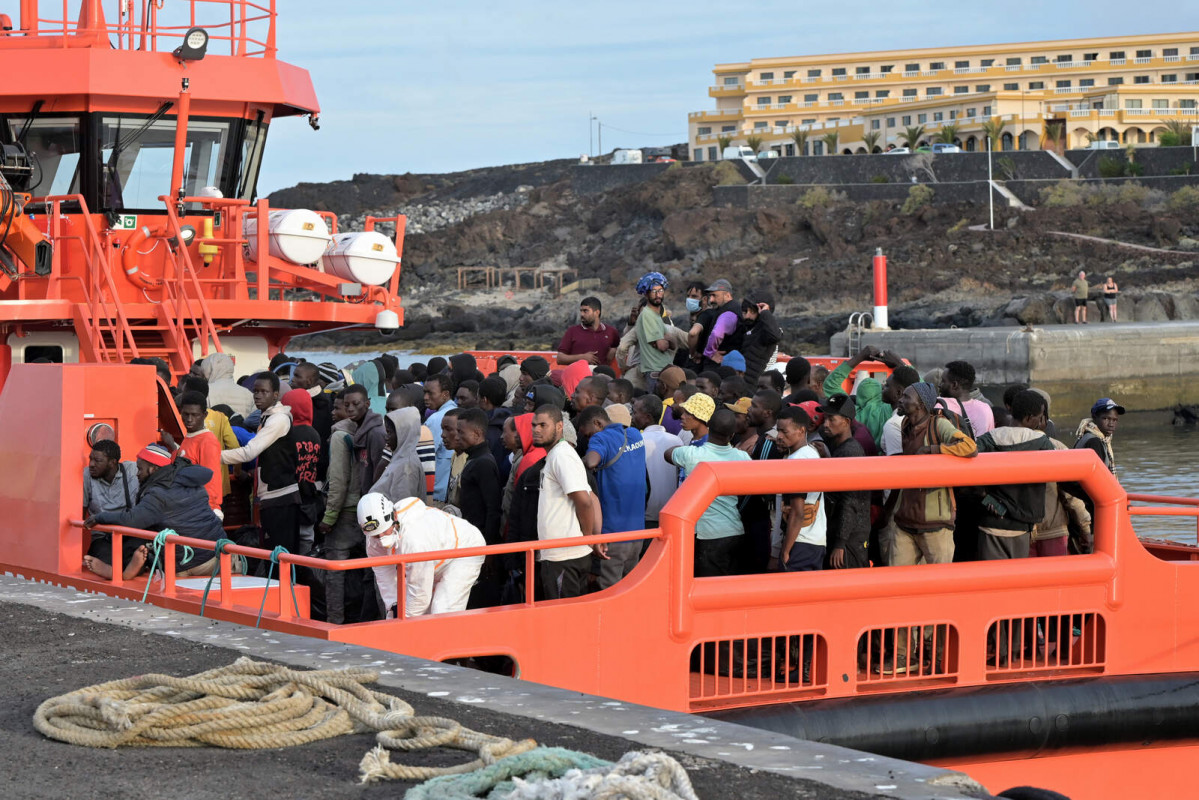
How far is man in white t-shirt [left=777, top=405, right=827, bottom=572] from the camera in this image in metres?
6.89

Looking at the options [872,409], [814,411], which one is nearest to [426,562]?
[814,411]

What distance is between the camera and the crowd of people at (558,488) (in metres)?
6.82

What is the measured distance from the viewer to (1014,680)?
282 inches

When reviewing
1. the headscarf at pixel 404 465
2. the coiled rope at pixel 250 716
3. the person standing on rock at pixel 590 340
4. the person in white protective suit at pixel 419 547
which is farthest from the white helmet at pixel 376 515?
the person standing on rock at pixel 590 340

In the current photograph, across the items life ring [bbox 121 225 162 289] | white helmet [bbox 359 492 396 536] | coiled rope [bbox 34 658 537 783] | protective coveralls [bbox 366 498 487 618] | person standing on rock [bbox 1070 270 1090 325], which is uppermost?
person standing on rock [bbox 1070 270 1090 325]

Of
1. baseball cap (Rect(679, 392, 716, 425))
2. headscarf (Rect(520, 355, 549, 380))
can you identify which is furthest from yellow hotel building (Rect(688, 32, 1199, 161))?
baseball cap (Rect(679, 392, 716, 425))

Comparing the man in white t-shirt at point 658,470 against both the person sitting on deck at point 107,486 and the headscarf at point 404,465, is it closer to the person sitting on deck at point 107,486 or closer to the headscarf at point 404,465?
the headscarf at point 404,465

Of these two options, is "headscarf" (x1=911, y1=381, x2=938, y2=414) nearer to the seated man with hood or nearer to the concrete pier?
the seated man with hood

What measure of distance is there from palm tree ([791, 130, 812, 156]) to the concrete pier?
184 feet

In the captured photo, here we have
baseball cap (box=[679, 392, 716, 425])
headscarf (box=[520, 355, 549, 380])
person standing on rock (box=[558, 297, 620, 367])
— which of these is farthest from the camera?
person standing on rock (box=[558, 297, 620, 367])

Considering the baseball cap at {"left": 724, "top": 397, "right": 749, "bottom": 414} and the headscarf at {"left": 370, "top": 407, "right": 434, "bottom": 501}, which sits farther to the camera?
the baseball cap at {"left": 724, "top": 397, "right": 749, "bottom": 414}

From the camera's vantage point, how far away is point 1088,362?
3244cm

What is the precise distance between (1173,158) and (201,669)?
70925mm

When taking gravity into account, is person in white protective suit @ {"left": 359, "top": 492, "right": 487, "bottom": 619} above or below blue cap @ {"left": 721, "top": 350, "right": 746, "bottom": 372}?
below
